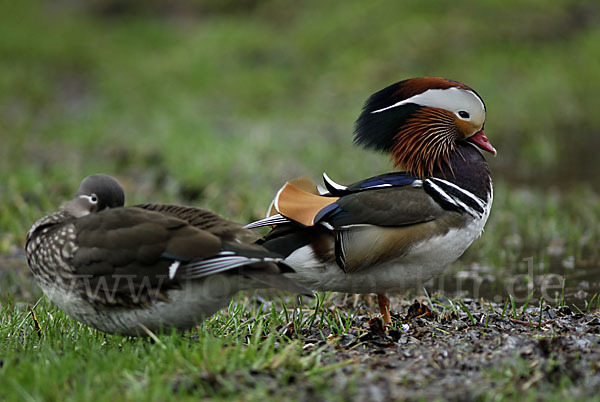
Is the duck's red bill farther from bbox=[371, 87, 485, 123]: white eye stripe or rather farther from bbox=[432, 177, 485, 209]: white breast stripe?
bbox=[432, 177, 485, 209]: white breast stripe

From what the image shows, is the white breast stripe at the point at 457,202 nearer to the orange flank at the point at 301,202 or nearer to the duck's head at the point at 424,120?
the duck's head at the point at 424,120

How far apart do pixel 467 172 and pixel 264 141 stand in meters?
5.83

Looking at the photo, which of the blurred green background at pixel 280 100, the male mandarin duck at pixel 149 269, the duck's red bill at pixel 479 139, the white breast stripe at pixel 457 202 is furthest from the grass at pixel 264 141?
the duck's red bill at pixel 479 139

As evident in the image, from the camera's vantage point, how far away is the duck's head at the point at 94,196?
390 cm

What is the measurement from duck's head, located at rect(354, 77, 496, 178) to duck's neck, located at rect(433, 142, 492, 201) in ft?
0.13

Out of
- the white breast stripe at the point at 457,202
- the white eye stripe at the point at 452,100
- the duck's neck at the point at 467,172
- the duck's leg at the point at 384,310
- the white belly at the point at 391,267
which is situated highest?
the white eye stripe at the point at 452,100

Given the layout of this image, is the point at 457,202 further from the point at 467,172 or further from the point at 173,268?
the point at 173,268

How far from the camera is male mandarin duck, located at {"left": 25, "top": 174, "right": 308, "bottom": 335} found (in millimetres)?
3471

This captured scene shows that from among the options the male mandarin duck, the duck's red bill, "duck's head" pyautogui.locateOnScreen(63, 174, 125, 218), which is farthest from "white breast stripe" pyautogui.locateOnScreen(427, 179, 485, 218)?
"duck's head" pyautogui.locateOnScreen(63, 174, 125, 218)

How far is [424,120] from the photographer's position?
431 cm

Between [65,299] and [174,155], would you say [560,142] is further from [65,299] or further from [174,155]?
[65,299]

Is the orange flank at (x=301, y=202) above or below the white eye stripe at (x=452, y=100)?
below

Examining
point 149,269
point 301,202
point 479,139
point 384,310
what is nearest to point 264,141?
point 479,139

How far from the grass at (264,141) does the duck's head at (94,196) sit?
2.14 ft
